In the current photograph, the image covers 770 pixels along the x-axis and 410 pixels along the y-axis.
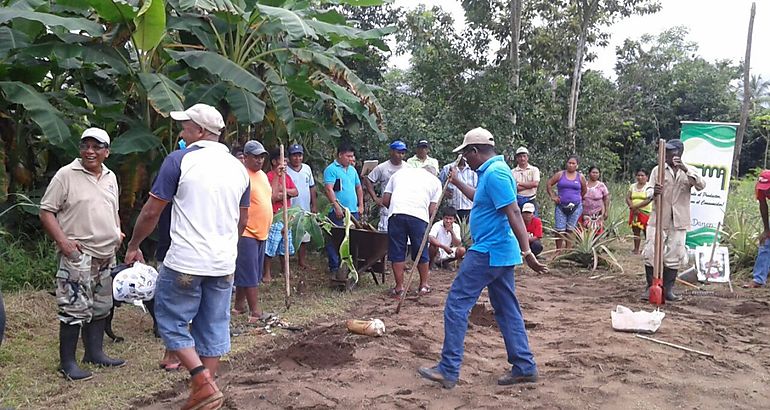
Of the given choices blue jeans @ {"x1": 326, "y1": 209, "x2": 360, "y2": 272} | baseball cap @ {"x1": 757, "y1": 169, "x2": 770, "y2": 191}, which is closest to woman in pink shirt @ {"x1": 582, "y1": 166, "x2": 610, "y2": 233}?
baseball cap @ {"x1": 757, "y1": 169, "x2": 770, "y2": 191}

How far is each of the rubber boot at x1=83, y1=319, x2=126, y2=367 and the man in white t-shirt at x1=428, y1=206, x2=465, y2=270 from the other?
469 centimetres

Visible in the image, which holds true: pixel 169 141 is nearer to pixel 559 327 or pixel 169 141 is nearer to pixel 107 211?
pixel 107 211

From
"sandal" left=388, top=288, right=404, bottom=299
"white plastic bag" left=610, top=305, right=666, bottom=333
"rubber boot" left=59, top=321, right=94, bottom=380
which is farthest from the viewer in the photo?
"sandal" left=388, top=288, right=404, bottom=299

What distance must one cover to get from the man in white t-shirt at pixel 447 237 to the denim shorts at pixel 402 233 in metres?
1.16

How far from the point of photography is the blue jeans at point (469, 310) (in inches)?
184

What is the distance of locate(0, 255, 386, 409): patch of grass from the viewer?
443cm

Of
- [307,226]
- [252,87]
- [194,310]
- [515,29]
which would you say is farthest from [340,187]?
[515,29]

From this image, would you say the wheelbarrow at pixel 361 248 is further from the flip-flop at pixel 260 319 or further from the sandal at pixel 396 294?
the flip-flop at pixel 260 319

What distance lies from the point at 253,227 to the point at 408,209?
2089 mm

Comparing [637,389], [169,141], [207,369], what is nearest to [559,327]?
[637,389]

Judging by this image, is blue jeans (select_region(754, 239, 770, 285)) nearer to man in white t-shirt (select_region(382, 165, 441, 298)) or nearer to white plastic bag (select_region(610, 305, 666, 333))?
white plastic bag (select_region(610, 305, 666, 333))

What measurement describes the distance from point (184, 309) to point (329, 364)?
1.49m

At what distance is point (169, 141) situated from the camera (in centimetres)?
804

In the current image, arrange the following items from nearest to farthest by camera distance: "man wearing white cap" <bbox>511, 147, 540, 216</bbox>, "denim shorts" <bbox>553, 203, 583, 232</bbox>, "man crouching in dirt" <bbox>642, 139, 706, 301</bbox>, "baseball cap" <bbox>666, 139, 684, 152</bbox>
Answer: "baseball cap" <bbox>666, 139, 684, 152</bbox>, "man crouching in dirt" <bbox>642, 139, 706, 301</bbox>, "man wearing white cap" <bbox>511, 147, 540, 216</bbox>, "denim shorts" <bbox>553, 203, 583, 232</bbox>
